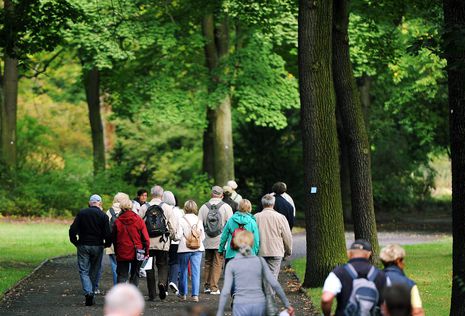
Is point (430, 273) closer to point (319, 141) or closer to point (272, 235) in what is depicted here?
point (319, 141)

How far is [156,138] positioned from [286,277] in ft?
116

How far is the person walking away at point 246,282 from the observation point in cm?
1088

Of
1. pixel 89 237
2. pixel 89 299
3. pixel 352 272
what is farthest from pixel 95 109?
pixel 352 272

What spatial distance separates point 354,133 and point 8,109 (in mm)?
24257

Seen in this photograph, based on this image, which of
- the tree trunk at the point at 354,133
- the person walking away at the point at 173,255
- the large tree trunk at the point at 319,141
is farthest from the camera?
the tree trunk at the point at 354,133

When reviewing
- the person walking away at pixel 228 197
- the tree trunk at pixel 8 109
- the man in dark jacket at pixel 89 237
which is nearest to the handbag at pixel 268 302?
the man in dark jacket at pixel 89 237

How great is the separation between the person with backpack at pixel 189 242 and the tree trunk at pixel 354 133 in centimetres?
456

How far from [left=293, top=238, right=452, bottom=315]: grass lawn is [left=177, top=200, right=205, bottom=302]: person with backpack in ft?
6.73

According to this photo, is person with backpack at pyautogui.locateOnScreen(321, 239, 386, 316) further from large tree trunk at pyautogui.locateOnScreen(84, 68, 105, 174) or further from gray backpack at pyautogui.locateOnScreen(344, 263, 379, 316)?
large tree trunk at pyautogui.locateOnScreen(84, 68, 105, 174)

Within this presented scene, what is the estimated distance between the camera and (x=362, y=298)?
9461 millimetres

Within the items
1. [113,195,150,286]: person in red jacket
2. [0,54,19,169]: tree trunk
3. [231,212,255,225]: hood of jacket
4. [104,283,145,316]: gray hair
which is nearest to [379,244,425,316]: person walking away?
[104,283,145,316]: gray hair

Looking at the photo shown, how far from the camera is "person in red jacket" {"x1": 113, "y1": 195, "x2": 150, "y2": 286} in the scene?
1762cm

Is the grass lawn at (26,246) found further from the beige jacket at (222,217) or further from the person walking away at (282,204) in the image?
the person walking away at (282,204)

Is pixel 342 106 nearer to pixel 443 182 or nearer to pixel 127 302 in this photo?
pixel 127 302
